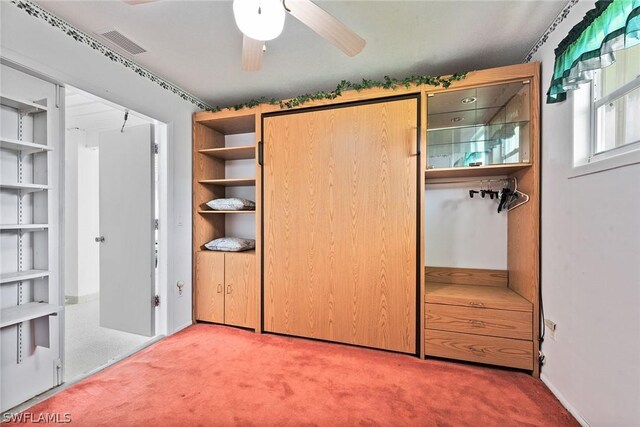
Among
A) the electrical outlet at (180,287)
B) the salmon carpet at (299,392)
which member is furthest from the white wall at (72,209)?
A: the salmon carpet at (299,392)

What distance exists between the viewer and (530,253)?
6.57 feet

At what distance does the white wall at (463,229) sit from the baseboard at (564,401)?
90cm

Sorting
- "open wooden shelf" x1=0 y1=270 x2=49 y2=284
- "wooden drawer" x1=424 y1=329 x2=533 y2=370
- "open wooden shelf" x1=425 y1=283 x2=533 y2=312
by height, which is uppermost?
"open wooden shelf" x1=0 y1=270 x2=49 y2=284

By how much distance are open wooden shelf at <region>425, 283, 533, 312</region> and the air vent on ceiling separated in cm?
300

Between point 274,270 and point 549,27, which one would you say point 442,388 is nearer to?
point 274,270

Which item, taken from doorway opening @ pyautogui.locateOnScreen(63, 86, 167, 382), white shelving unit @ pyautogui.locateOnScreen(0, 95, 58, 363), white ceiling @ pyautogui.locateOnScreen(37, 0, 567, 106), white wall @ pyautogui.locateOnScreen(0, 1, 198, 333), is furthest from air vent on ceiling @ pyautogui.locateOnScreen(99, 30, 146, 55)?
white shelving unit @ pyautogui.locateOnScreen(0, 95, 58, 363)

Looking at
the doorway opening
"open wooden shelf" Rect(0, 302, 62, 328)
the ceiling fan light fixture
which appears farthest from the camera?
the doorway opening

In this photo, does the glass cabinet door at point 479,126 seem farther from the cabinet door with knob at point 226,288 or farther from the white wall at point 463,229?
the cabinet door with knob at point 226,288

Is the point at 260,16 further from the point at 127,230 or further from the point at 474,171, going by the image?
the point at 127,230

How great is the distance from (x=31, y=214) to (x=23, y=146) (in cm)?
44

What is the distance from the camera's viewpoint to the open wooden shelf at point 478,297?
201 centimetres

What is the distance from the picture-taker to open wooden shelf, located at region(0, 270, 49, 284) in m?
1.51

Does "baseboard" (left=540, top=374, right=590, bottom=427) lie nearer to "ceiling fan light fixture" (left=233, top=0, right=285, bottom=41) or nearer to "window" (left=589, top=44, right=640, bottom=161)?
"window" (left=589, top=44, right=640, bottom=161)

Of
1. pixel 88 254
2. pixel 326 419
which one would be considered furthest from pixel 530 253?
pixel 88 254
